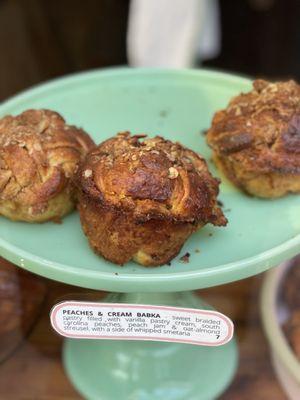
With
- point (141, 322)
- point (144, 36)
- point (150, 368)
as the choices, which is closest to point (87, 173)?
point (141, 322)

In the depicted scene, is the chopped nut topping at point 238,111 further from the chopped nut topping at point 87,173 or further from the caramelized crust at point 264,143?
the chopped nut topping at point 87,173

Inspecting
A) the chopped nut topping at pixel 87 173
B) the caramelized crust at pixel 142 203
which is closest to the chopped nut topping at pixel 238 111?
the caramelized crust at pixel 142 203

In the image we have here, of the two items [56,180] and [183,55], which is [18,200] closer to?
[56,180]

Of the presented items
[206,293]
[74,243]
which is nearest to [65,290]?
[74,243]

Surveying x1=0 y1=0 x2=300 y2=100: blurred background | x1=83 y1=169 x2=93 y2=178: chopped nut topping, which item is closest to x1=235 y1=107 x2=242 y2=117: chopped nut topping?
x1=83 y1=169 x2=93 y2=178: chopped nut topping

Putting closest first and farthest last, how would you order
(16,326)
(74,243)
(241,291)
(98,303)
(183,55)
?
(98,303) < (74,243) < (16,326) < (241,291) < (183,55)

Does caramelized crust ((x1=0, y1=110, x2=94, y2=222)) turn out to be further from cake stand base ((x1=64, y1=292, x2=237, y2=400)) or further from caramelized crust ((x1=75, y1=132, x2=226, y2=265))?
cake stand base ((x1=64, y1=292, x2=237, y2=400))
